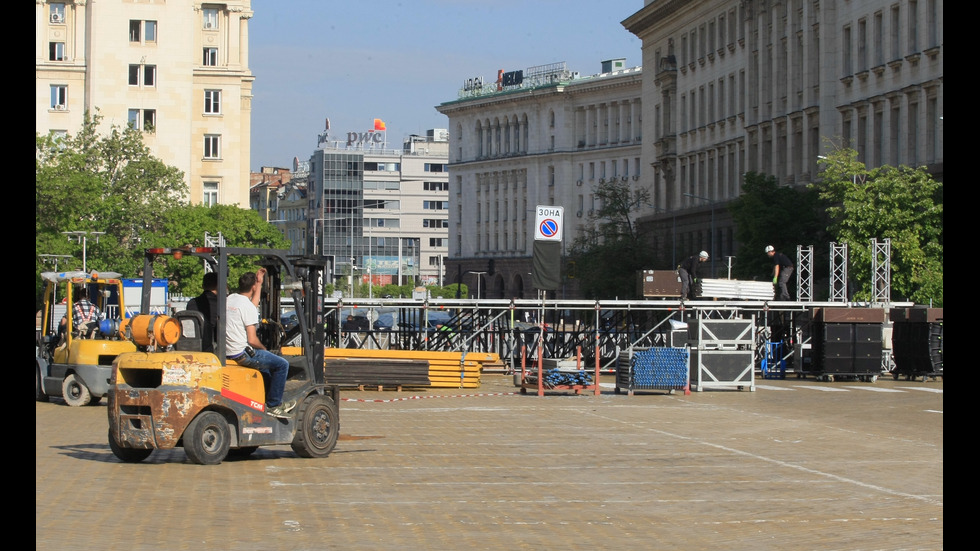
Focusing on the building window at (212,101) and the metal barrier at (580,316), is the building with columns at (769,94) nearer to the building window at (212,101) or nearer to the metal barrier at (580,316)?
the metal barrier at (580,316)

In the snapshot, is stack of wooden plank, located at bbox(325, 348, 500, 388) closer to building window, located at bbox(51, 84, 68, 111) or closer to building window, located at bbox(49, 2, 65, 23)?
building window, located at bbox(51, 84, 68, 111)

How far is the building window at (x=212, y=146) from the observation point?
94438 mm

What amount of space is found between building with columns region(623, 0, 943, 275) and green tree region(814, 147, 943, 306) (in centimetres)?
483

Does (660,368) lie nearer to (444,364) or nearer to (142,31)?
(444,364)

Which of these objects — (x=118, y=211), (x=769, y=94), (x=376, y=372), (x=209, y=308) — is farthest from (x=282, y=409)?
(x=769, y=94)

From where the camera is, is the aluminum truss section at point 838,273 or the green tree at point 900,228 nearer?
the aluminum truss section at point 838,273

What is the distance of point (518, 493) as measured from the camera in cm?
1480

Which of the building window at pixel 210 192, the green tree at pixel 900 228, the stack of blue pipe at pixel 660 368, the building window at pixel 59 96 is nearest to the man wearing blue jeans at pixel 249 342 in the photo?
the stack of blue pipe at pixel 660 368

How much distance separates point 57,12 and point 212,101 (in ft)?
34.9

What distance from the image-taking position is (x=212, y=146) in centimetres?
9450

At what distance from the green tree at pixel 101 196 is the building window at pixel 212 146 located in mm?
17416

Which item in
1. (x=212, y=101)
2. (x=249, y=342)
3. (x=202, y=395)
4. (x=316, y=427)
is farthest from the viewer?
(x=212, y=101)
